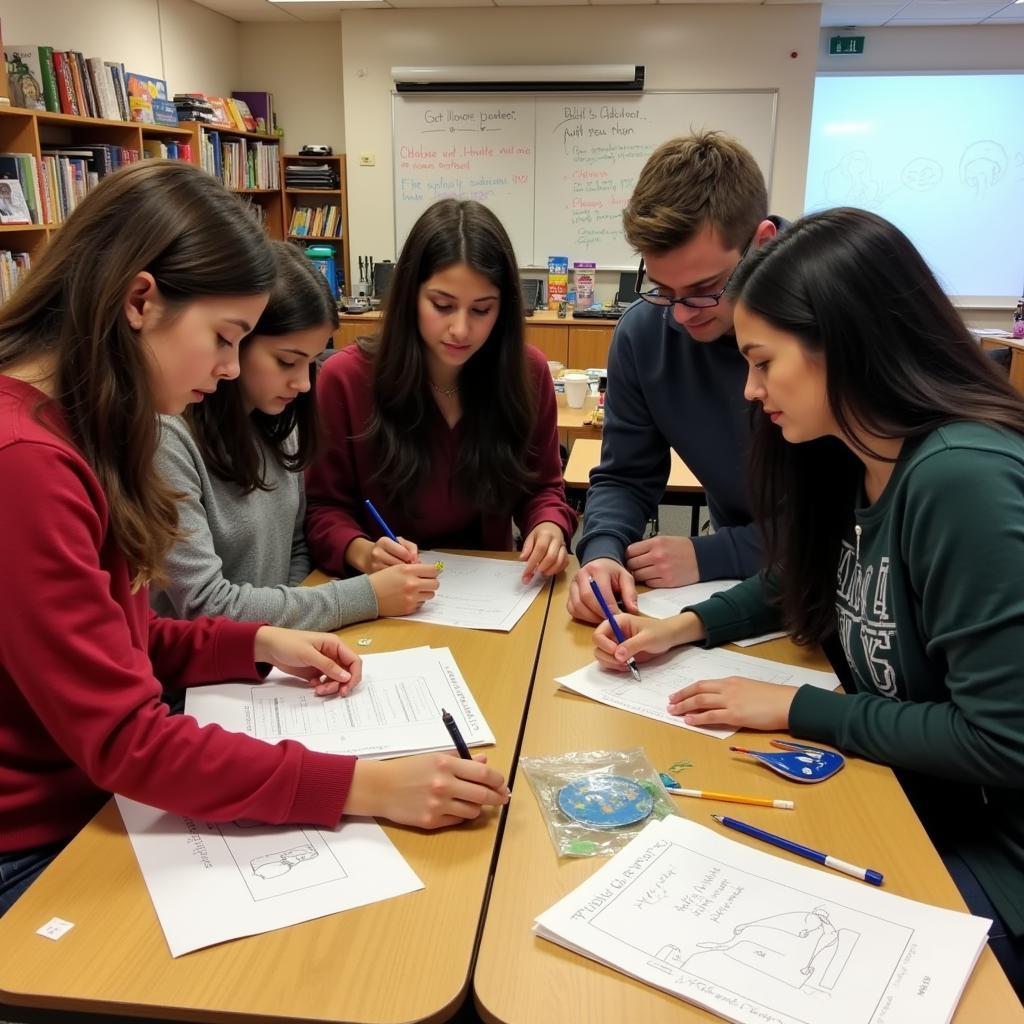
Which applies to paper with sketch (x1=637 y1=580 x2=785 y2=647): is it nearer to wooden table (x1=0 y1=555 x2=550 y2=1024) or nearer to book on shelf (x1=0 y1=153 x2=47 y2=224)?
wooden table (x1=0 y1=555 x2=550 y2=1024)

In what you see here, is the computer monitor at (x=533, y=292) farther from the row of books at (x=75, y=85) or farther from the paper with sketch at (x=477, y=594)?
the paper with sketch at (x=477, y=594)

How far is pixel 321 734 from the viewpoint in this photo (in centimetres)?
107

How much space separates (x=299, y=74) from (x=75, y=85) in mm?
2388

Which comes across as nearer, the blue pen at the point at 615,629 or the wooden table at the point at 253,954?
the wooden table at the point at 253,954

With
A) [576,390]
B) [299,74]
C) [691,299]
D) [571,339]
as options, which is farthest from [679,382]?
[299,74]

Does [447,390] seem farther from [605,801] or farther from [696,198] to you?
[605,801]

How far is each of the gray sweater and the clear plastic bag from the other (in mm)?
505

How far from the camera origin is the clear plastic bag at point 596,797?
906mm

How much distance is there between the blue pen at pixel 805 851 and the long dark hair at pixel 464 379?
102cm

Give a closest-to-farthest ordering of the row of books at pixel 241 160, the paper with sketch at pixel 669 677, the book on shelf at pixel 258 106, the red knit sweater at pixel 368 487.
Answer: the paper with sketch at pixel 669 677
the red knit sweater at pixel 368 487
the row of books at pixel 241 160
the book on shelf at pixel 258 106

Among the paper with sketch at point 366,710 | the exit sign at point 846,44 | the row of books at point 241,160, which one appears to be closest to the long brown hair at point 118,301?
the paper with sketch at point 366,710

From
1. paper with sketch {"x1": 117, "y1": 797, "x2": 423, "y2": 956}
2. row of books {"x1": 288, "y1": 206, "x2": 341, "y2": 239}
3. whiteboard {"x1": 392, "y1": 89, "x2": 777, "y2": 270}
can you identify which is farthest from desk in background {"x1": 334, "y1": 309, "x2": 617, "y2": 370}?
paper with sketch {"x1": 117, "y1": 797, "x2": 423, "y2": 956}

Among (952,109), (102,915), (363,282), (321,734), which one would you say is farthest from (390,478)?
(952,109)

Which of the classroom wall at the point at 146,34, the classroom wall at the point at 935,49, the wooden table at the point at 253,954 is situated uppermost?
the classroom wall at the point at 935,49
